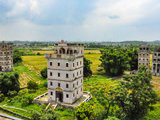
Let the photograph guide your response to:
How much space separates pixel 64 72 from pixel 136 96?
15019 millimetres

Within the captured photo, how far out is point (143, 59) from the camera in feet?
214

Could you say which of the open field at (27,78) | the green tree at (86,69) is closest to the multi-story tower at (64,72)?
the open field at (27,78)

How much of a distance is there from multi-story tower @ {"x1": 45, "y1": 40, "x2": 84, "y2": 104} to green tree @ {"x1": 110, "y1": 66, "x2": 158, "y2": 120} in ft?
32.2

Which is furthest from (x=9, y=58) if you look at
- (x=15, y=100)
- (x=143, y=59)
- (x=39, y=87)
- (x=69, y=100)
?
(x=143, y=59)

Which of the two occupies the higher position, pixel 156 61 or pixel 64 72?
pixel 64 72

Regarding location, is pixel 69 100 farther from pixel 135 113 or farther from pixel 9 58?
pixel 9 58

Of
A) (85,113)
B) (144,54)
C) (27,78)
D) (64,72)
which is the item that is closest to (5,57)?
(27,78)

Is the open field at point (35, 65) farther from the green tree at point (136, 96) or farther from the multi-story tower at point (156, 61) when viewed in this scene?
the green tree at point (136, 96)

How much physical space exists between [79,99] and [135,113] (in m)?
13.2

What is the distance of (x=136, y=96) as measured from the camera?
89.5 feet

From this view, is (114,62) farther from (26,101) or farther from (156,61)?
Result: (26,101)

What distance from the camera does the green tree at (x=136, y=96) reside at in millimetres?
26453

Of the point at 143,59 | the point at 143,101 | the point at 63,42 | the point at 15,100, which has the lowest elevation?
the point at 15,100

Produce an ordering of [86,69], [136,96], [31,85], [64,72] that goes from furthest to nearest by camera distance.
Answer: [86,69] → [31,85] → [64,72] → [136,96]
